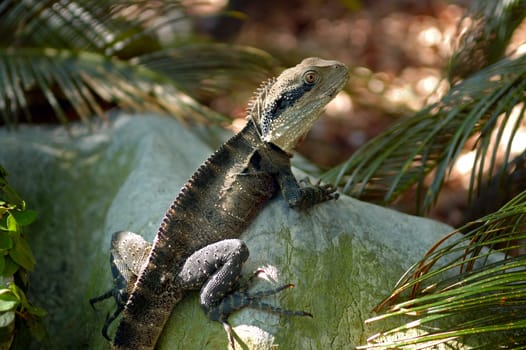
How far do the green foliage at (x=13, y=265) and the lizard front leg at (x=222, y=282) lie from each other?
80 centimetres

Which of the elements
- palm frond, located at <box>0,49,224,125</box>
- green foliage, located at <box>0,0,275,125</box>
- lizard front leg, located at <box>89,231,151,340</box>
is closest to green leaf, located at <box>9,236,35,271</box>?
lizard front leg, located at <box>89,231,151,340</box>

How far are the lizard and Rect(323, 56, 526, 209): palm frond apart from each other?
0.57 meters

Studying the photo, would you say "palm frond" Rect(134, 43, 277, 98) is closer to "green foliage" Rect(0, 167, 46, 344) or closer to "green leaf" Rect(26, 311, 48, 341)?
"green foliage" Rect(0, 167, 46, 344)

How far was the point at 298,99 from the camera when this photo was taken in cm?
359

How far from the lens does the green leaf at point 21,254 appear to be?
3205 mm

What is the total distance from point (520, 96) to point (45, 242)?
3344mm

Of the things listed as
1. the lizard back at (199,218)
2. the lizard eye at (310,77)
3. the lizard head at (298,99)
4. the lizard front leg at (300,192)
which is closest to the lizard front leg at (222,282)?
the lizard back at (199,218)

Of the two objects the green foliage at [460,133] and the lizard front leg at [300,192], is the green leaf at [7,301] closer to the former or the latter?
the lizard front leg at [300,192]

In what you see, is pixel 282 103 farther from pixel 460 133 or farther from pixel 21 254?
pixel 21 254

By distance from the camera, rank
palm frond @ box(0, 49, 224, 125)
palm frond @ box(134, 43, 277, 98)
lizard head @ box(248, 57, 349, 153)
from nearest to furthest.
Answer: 1. lizard head @ box(248, 57, 349, 153)
2. palm frond @ box(0, 49, 224, 125)
3. palm frond @ box(134, 43, 277, 98)

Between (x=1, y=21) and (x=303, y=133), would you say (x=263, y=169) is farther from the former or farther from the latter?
(x=1, y=21)

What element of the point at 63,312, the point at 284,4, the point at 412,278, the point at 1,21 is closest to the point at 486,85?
the point at 412,278

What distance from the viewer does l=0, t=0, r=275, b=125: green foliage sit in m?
5.22

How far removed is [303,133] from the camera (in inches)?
146
